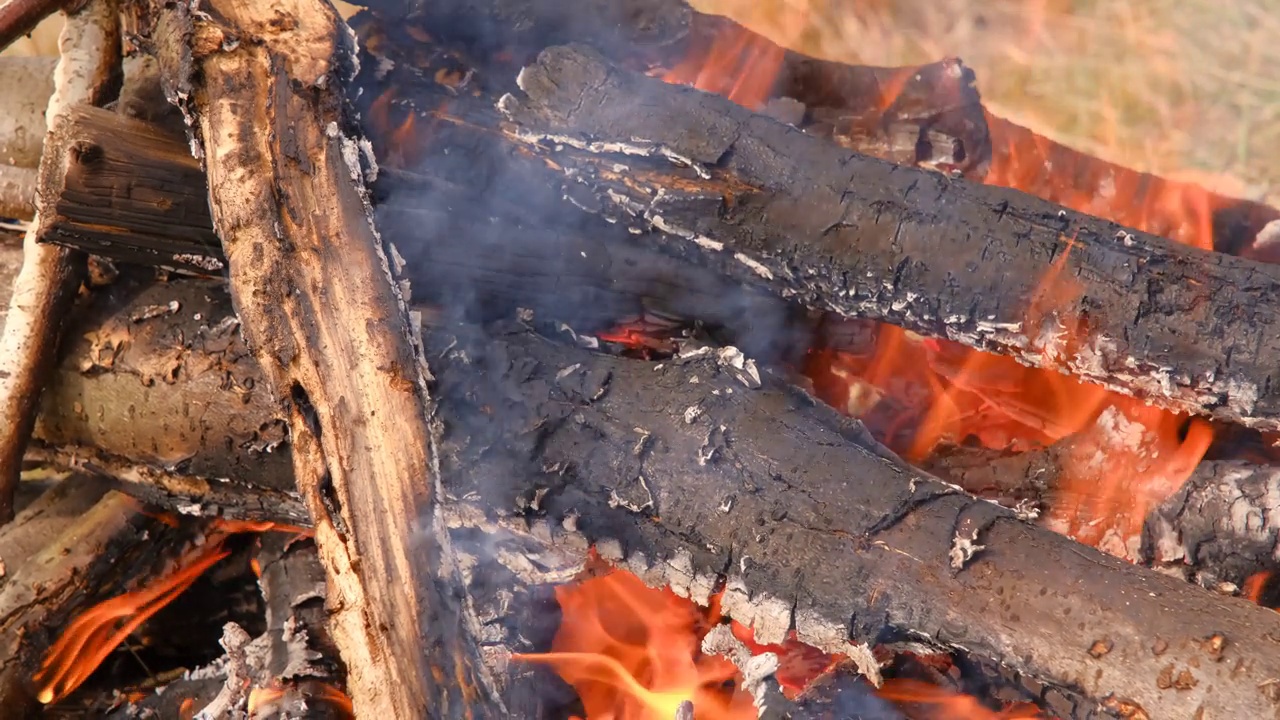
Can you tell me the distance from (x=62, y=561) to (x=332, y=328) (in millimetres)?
1439

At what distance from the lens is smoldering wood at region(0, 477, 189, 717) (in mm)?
2494

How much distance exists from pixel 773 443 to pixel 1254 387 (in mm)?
949

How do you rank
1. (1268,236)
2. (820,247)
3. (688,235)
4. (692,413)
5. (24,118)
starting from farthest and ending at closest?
1. (24,118)
2. (1268,236)
3. (688,235)
4. (820,247)
5. (692,413)

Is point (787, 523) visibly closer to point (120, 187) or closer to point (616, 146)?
point (616, 146)

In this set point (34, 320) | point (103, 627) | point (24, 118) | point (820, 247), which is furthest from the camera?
point (24, 118)

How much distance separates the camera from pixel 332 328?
5.72ft

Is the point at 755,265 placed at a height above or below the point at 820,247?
below

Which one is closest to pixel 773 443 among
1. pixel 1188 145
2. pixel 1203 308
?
pixel 1203 308

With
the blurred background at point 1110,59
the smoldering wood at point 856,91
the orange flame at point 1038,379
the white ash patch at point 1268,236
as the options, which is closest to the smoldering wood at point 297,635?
the orange flame at point 1038,379

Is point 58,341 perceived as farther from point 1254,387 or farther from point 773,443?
point 1254,387

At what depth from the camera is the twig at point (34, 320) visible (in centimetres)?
237

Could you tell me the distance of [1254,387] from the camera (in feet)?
6.02

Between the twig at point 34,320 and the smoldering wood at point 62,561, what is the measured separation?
149 millimetres

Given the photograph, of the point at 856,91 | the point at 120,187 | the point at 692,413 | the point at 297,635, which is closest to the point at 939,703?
the point at 692,413
